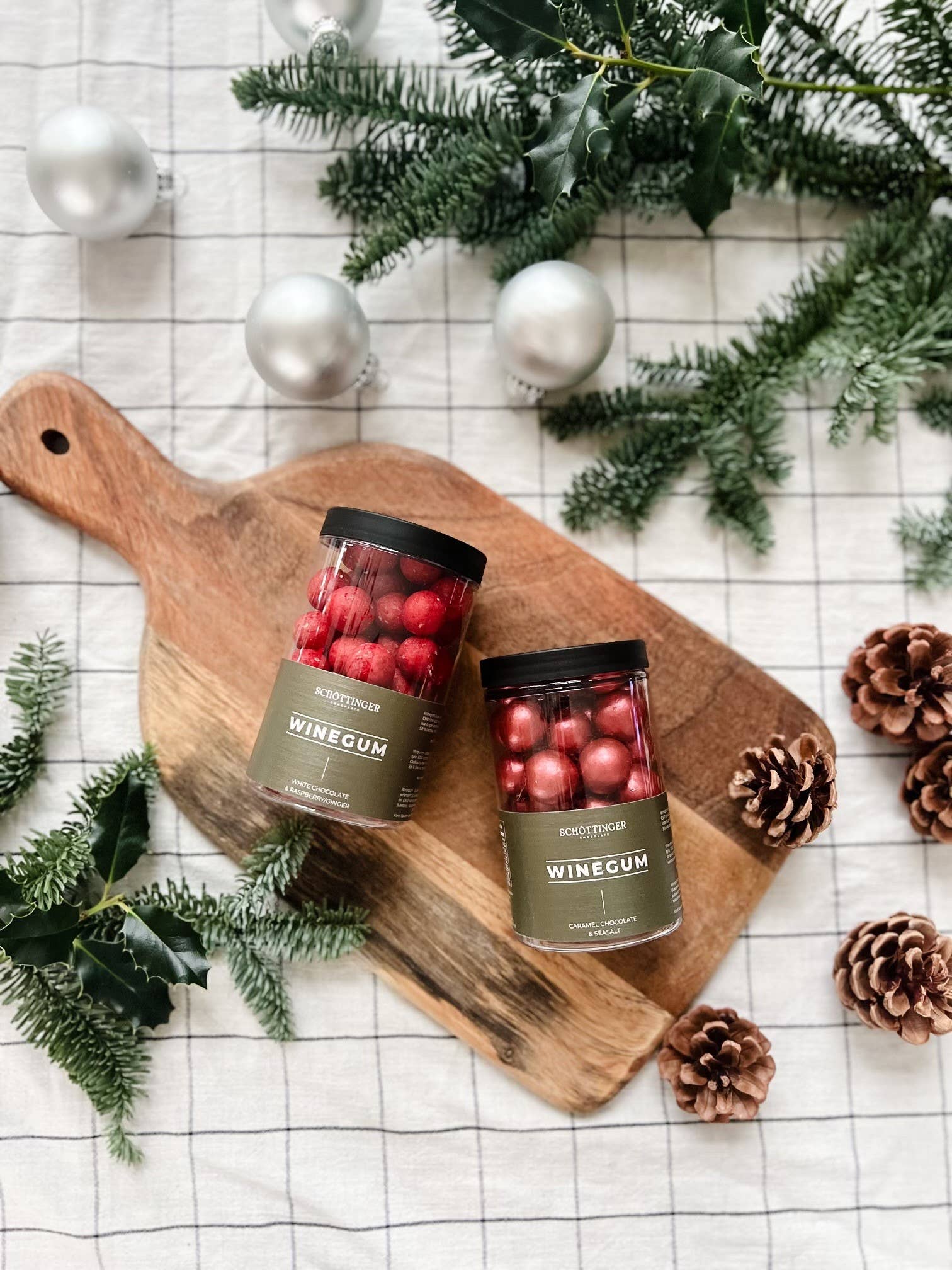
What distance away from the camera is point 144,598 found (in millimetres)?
1006

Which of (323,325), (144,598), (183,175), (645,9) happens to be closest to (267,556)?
(144,598)

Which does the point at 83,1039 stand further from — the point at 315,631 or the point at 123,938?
the point at 315,631

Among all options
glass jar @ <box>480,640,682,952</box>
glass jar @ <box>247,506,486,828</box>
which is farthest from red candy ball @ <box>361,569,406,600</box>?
glass jar @ <box>480,640,682,952</box>

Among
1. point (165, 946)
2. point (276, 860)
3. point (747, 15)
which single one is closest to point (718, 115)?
point (747, 15)

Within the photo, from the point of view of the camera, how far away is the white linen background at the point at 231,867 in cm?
97

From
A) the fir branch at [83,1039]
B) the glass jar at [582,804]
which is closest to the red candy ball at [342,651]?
the glass jar at [582,804]

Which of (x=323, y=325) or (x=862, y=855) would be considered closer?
(x=323, y=325)

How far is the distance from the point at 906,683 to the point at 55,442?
3.12ft

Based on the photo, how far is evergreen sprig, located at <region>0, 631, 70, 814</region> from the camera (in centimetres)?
96

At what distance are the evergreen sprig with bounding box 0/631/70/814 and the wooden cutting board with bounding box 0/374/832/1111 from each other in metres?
0.10

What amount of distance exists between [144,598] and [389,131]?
1.91 feet

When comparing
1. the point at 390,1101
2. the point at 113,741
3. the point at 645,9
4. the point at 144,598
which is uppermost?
the point at 645,9

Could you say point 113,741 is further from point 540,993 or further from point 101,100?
point 101,100

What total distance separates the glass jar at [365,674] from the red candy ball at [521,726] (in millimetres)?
71
